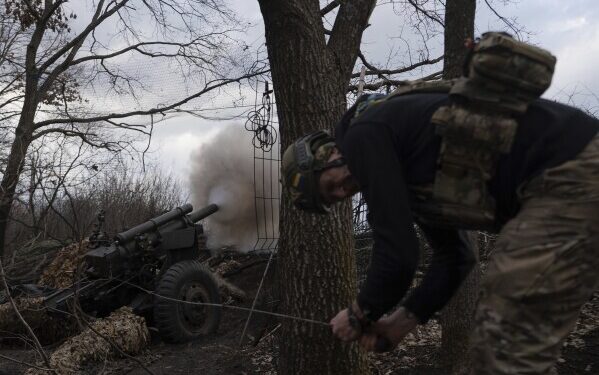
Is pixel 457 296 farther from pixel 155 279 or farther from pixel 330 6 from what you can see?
pixel 155 279

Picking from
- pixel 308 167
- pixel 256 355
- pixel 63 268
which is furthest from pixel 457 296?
pixel 63 268

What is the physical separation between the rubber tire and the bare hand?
5854 mm

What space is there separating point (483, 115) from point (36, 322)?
7.75 meters

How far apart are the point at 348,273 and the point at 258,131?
293 cm

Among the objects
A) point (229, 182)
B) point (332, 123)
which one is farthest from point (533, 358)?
point (229, 182)

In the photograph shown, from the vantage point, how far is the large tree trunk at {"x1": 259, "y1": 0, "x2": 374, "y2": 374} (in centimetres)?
425

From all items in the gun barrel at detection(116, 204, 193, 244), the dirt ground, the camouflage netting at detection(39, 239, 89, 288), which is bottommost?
the dirt ground

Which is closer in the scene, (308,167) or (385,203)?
(385,203)

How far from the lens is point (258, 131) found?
6.87 meters

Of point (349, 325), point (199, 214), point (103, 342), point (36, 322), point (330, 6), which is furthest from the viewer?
point (199, 214)

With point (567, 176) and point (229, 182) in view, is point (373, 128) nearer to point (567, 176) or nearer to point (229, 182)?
point (567, 176)

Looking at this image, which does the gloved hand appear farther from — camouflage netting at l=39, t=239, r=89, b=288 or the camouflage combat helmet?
camouflage netting at l=39, t=239, r=89, b=288

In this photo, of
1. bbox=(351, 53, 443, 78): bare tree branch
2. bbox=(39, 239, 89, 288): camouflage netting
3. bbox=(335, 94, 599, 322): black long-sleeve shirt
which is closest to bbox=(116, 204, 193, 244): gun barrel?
bbox=(39, 239, 89, 288): camouflage netting

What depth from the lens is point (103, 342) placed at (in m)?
7.10
